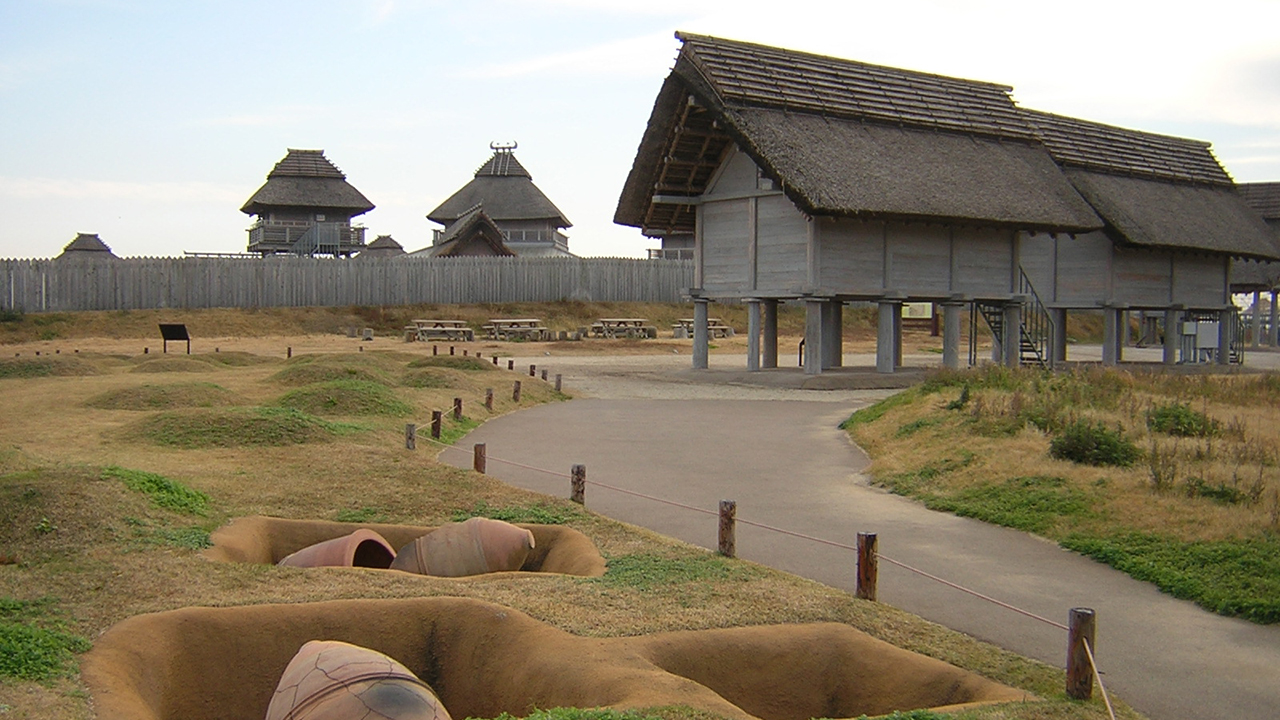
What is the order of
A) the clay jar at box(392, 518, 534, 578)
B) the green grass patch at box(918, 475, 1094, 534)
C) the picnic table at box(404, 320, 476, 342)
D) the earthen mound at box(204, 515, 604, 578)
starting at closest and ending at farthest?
the earthen mound at box(204, 515, 604, 578), the clay jar at box(392, 518, 534, 578), the green grass patch at box(918, 475, 1094, 534), the picnic table at box(404, 320, 476, 342)

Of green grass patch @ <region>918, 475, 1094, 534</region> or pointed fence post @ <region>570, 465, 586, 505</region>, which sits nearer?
green grass patch @ <region>918, 475, 1094, 534</region>

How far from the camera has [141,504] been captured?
10242mm

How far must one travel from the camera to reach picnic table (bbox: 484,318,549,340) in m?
45.8

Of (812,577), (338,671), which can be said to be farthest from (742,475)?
(338,671)

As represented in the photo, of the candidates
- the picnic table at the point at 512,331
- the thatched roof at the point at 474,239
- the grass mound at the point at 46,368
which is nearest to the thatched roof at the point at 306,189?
the thatched roof at the point at 474,239

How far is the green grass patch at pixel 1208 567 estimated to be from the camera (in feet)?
28.0

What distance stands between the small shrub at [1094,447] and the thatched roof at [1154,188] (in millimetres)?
21997

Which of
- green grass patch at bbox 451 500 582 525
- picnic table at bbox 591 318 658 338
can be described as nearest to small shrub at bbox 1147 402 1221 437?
green grass patch at bbox 451 500 582 525

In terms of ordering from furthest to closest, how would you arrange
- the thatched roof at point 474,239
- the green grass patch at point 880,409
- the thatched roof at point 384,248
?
the thatched roof at point 384,248
the thatched roof at point 474,239
the green grass patch at point 880,409

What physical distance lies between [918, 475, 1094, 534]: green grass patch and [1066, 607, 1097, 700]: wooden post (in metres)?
4.65

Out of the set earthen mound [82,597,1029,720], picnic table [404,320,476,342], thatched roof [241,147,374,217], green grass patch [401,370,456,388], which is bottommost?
earthen mound [82,597,1029,720]

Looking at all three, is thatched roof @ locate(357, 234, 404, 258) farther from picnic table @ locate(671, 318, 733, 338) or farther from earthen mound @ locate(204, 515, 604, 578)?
earthen mound @ locate(204, 515, 604, 578)

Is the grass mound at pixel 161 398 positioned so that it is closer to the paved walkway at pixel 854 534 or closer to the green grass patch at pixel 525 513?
the paved walkway at pixel 854 534

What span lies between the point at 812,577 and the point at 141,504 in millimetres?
5946
